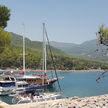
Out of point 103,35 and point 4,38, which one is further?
point 4,38

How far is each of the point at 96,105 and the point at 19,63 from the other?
114 metres

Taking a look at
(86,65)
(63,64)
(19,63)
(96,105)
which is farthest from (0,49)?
(86,65)

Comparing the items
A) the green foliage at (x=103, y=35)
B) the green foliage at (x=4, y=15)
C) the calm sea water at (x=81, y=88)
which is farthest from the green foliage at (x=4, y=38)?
the calm sea water at (x=81, y=88)

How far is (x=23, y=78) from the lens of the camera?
46000 millimetres

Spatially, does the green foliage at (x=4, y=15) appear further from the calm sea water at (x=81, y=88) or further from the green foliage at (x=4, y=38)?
the calm sea water at (x=81, y=88)

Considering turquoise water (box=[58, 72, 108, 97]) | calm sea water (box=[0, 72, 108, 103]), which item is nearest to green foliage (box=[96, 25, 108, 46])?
calm sea water (box=[0, 72, 108, 103])

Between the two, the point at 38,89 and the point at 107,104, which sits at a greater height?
the point at 107,104

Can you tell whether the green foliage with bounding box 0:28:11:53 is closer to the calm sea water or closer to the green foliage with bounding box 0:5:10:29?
the green foliage with bounding box 0:5:10:29

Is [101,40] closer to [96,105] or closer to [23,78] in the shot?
[96,105]

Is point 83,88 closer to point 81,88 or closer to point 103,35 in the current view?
point 81,88

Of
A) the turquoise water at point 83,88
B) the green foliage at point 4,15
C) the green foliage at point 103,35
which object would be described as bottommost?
the turquoise water at point 83,88

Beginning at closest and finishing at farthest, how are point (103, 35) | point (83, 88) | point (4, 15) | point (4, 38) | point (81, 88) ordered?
point (103, 35) < point (4, 15) < point (4, 38) < point (81, 88) < point (83, 88)

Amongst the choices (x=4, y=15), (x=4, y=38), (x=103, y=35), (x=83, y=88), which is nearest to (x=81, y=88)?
(x=83, y=88)

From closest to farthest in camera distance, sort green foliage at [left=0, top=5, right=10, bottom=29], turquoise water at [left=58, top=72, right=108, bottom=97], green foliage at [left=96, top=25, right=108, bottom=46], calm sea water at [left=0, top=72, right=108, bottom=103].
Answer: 1. green foliage at [left=96, top=25, right=108, bottom=46]
2. green foliage at [left=0, top=5, right=10, bottom=29]
3. calm sea water at [left=0, top=72, right=108, bottom=103]
4. turquoise water at [left=58, top=72, right=108, bottom=97]
